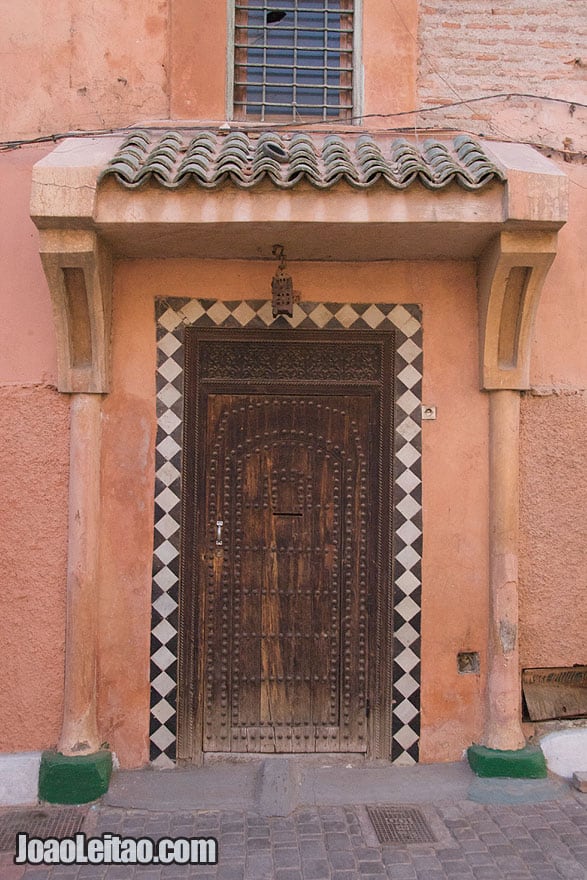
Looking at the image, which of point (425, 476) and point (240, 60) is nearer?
point (425, 476)

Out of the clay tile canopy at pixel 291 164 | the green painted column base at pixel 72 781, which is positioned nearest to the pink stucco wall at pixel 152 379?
the green painted column base at pixel 72 781

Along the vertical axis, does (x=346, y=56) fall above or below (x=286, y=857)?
above

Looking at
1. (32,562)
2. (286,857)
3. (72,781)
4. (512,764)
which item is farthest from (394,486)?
(72,781)

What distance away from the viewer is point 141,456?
4660 millimetres

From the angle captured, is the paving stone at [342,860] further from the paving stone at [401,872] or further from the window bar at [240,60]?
the window bar at [240,60]

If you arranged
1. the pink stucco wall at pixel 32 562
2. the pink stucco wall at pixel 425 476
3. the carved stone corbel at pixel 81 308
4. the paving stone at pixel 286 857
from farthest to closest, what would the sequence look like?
the pink stucco wall at pixel 425 476 → the pink stucco wall at pixel 32 562 → the carved stone corbel at pixel 81 308 → the paving stone at pixel 286 857

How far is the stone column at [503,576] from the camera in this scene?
4.47 m

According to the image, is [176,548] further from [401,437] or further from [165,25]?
[165,25]

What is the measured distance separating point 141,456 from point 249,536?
865 mm

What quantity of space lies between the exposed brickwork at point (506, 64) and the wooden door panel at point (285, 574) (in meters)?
2.17

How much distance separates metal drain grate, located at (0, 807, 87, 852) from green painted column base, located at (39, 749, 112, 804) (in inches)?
2.5

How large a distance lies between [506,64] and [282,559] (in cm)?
365

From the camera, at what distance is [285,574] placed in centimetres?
469

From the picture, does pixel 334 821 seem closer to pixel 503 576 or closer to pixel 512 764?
pixel 512 764
